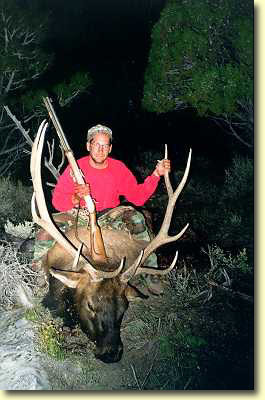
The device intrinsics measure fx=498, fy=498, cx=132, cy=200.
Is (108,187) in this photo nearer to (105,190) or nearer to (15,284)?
(105,190)

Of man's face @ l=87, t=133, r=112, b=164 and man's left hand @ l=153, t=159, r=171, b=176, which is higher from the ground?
man's face @ l=87, t=133, r=112, b=164

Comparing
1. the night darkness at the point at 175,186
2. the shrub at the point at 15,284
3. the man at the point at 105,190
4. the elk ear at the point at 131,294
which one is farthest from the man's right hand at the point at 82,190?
the night darkness at the point at 175,186

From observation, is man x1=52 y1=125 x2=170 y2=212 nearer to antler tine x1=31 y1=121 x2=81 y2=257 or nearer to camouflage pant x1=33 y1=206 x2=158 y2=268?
camouflage pant x1=33 y1=206 x2=158 y2=268

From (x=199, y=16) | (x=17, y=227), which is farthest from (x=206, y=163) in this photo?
(x=17, y=227)

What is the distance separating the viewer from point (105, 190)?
3.96m

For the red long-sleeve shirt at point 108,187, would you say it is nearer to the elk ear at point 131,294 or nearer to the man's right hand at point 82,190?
the man's right hand at point 82,190

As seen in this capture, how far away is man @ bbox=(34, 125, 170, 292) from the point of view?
147 inches

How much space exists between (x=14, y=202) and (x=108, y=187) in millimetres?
2636

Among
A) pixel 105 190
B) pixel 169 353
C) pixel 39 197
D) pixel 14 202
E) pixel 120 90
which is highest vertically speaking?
pixel 120 90

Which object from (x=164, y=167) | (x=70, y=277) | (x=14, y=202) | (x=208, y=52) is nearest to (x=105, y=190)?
(x=164, y=167)

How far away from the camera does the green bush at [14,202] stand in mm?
5742

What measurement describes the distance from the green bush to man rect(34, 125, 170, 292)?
1703 mm

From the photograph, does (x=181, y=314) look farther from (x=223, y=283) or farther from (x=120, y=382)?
(x=120, y=382)

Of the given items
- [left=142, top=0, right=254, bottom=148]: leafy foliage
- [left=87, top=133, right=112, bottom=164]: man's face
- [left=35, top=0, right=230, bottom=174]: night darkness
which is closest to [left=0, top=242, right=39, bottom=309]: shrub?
[left=87, top=133, right=112, bottom=164]: man's face
